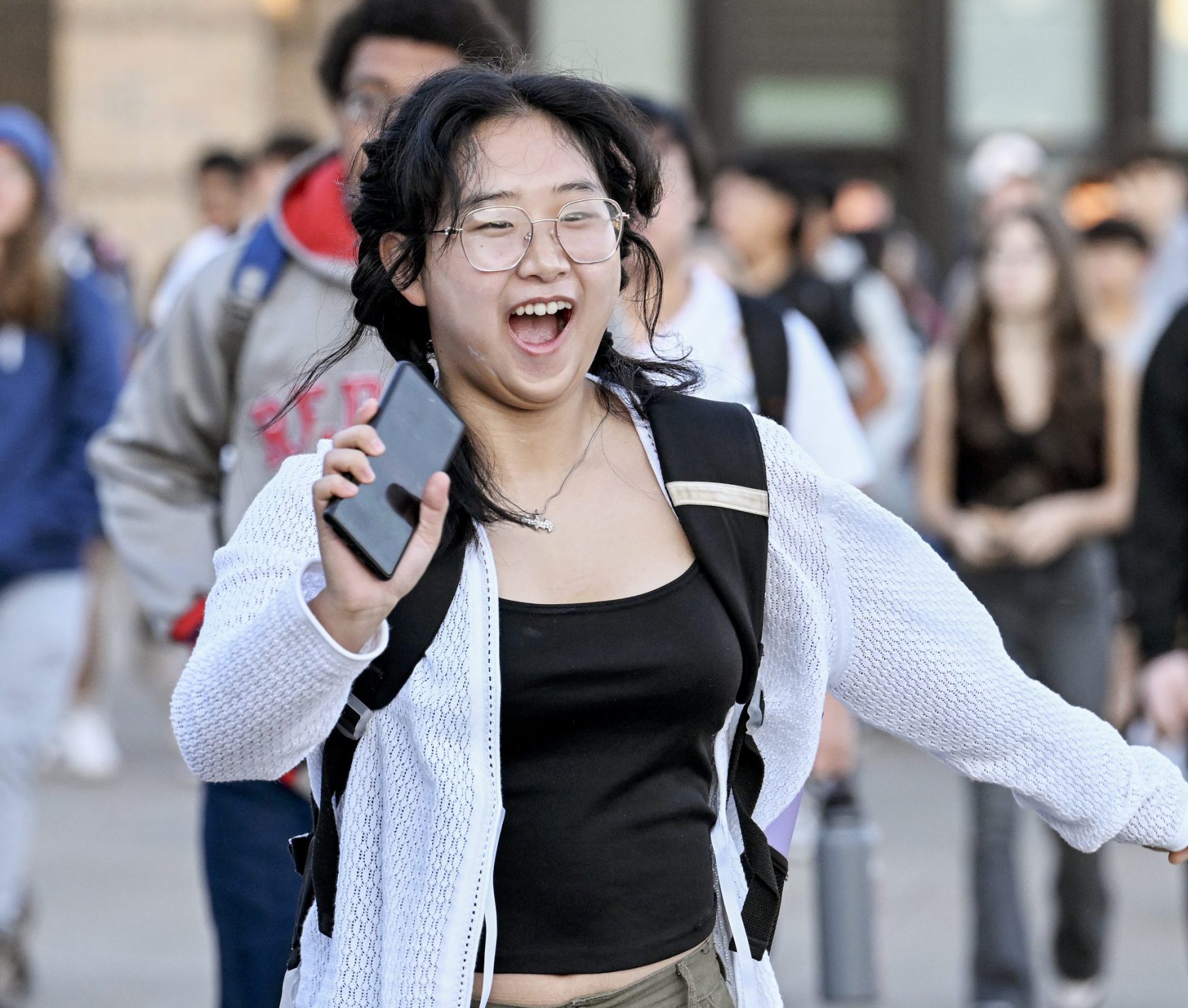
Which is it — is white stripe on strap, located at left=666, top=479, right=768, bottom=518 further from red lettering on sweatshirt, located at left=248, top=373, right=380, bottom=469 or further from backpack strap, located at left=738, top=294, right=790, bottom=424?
backpack strap, located at left=738, top=294, right=790, bottom=424

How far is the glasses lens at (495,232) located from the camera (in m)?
2.49

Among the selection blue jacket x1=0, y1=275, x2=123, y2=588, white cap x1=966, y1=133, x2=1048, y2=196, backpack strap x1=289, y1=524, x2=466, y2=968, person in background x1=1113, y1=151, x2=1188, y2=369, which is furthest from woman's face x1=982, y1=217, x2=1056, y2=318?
backpack strap x1=289, y1=524, x2=466, y2=968

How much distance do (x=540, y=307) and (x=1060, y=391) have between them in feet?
Answer: 13.3

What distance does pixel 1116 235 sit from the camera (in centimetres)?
884

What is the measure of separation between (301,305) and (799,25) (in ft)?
39.7

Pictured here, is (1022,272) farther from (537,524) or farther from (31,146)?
(537,524)

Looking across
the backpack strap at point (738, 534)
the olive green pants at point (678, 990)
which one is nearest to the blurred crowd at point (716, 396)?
the backpack strap at point (738, 534)

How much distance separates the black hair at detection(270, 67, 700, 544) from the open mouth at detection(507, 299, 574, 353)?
141mm

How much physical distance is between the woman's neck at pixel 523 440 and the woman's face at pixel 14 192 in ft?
13.1

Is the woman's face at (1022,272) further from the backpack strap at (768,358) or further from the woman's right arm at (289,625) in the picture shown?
the woman's right arm at (289,625)

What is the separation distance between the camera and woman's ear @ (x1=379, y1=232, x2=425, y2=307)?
2605 millimetres

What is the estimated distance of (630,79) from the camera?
15.3 metres

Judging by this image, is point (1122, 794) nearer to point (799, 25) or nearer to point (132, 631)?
point (132, 631)

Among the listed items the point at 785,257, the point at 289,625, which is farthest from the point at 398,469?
the point at 785,257
